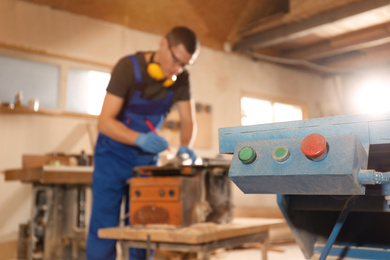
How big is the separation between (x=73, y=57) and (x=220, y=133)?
12.2 feet

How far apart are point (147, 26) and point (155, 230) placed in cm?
364

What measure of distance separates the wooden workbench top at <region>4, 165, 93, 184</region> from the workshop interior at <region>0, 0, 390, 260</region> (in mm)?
12

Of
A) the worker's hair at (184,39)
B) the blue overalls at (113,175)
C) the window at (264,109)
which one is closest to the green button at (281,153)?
the blue overalls at (113,175)

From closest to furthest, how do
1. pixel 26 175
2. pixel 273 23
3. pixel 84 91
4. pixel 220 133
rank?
pixel 220 133, pixel 26 175, pixel 84 91, pixel 273 23

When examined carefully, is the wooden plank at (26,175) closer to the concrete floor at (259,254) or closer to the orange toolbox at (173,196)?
the orange toolbox at (173,196)

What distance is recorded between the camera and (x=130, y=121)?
1982 mm

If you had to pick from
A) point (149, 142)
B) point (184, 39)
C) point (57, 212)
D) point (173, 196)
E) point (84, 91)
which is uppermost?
point (84, 91)

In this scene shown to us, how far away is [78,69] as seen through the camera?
4262 mm

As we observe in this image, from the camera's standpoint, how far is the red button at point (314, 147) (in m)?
0.61

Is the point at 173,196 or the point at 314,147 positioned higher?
the point at 314,147

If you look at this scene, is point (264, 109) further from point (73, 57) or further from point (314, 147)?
point (314, 147)

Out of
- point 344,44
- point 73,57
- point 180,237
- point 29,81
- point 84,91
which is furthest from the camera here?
point 344,44

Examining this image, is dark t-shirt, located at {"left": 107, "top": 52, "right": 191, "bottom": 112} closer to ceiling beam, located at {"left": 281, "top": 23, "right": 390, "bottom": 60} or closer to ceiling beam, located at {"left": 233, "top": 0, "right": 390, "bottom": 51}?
ceiling beam, located at {"left": 233, "top": 0, "right": 390, "bottom": 51}

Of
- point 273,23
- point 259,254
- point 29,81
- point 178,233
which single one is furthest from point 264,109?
point 178,233
